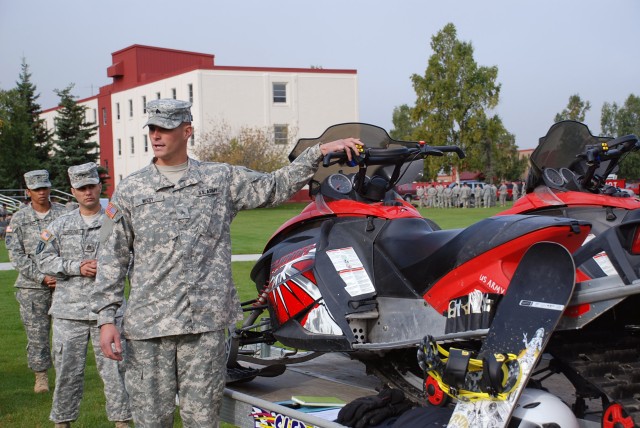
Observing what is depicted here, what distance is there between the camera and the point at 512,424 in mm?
3549

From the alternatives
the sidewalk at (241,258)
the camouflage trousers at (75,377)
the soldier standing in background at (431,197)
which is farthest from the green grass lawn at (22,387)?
the soldier standing in background at (431,197)

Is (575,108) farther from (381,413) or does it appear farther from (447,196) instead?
(381,413)

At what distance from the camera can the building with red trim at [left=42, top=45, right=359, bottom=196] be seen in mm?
52906

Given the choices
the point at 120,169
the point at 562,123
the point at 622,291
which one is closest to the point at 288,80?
the point at 120,169

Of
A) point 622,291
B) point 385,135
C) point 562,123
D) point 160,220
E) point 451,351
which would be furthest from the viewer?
point 562,123

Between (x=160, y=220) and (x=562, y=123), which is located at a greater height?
(x=562, y=123)

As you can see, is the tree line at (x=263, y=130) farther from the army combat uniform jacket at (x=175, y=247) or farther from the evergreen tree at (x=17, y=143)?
the army combat uniform jacket at (x=175, y=247)

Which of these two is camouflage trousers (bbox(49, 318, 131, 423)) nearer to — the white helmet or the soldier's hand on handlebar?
the soldier's hand on handlebar

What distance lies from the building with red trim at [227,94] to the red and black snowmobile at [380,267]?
46.1 m

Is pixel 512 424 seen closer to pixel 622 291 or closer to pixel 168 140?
pixel 622 291

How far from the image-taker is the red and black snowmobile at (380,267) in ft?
13.3

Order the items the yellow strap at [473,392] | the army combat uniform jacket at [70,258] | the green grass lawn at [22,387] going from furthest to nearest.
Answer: the green grass lawn at [22,387] < the army combat uniform jacket at [70,258] < the yellow strap at [473,392]

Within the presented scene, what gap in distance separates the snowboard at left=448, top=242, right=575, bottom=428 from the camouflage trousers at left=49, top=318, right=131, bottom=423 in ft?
10.4

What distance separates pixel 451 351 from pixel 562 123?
11.6ft
